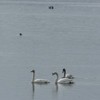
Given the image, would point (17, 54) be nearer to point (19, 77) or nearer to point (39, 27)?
point (19, 77)

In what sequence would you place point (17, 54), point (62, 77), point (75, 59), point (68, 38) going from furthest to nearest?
point (68, 38)
point (17, 54)
point (75, 59)
point (62, 77)

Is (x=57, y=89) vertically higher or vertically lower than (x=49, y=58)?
lower

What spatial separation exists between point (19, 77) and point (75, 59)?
937cm

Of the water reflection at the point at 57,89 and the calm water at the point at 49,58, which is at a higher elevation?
the calm water at the point at 49,58

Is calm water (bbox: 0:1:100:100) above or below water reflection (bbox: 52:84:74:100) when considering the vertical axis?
above

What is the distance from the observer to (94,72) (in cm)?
5419

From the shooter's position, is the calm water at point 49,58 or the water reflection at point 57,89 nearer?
the water reflection at point 57,89

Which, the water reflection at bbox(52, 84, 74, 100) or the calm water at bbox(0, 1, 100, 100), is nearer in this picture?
the water reflection at bbox(52, 84, 74, 100)

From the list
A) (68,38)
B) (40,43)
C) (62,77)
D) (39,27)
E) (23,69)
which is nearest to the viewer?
(62,77)

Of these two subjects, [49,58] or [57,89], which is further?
[49,58]

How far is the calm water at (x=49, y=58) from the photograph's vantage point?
47.7 m

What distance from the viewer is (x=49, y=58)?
202ft

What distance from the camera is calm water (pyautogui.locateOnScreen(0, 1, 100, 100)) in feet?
157

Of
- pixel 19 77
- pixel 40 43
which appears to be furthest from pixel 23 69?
pixel 40 43
